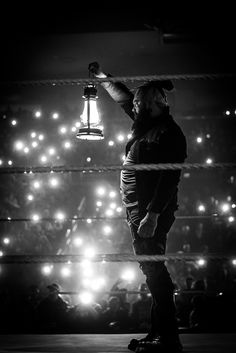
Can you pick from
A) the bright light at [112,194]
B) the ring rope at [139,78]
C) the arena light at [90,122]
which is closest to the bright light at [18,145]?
the bright light at [112,194]

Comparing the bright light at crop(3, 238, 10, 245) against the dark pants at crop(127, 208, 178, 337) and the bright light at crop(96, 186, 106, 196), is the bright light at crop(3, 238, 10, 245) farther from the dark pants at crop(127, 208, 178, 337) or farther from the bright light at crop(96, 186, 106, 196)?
the dark pants at crop(127, 208, 178, 337)

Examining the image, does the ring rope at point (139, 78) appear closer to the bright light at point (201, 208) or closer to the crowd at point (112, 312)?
the crowd at point (112, 312)

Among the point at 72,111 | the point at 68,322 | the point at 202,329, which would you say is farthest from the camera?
the point at 72,111

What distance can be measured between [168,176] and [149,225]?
29cm

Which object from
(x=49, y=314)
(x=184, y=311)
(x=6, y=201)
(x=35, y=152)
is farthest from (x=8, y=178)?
(x=184, y=311)

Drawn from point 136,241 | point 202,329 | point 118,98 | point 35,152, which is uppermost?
→ point 35,152

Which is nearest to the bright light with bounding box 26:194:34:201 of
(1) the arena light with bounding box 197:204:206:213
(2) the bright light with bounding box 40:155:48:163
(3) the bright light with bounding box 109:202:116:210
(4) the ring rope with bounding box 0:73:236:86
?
(2) the bright light with bounding box 40:155:48:163

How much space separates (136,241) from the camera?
8.41 feet

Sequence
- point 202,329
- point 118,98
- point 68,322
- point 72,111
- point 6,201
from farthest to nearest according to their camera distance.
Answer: point 72,111
point 6,201
point 68,322
point 202,329
point 118,98

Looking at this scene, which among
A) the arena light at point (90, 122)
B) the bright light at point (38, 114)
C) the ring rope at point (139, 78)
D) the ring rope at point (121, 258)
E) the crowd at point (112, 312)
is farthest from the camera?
the bright light at point (38, 114)

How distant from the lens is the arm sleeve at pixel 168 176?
238cm

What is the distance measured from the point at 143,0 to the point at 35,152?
5641 millimetres

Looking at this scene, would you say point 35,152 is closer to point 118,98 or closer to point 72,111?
point 72,111

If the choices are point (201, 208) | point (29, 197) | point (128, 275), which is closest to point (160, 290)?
point (201, 208)
